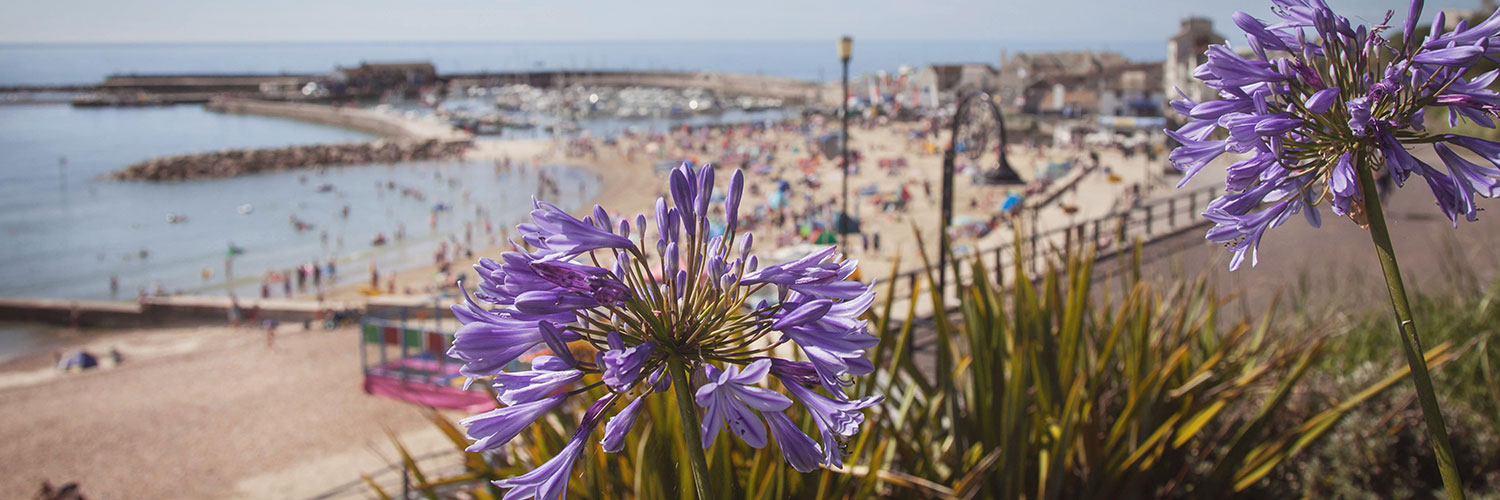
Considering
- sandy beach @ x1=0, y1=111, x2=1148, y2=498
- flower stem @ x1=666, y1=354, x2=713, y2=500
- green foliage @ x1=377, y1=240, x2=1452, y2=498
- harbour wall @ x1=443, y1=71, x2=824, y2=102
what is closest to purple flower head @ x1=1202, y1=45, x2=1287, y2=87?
flower stem @ x1=666, y1=354, x2=713, y2=500

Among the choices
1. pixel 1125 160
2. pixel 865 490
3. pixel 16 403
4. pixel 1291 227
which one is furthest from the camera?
pixel 1125 160

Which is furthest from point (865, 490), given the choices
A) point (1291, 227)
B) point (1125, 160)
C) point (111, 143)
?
point (111, 143)

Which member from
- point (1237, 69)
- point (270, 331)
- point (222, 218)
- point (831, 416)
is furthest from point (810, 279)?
point (222, 218)

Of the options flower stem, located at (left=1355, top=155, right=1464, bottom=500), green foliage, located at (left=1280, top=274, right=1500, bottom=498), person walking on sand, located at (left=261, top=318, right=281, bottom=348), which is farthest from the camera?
person walking on sand, located at (left=261, top=318, right=281, bottom=348)

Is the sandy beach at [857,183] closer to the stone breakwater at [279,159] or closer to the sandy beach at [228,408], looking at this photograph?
the sandy beach at [228,408]

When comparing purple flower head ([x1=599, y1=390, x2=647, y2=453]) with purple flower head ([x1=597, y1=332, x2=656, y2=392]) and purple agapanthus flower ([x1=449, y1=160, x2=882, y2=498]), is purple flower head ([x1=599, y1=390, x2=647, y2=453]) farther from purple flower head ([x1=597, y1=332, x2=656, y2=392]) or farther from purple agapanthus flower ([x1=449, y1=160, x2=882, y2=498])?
purple flower head ([x1=597, y1=332, x2=656, y2=392])

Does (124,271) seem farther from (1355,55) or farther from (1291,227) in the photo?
(1355,55)
